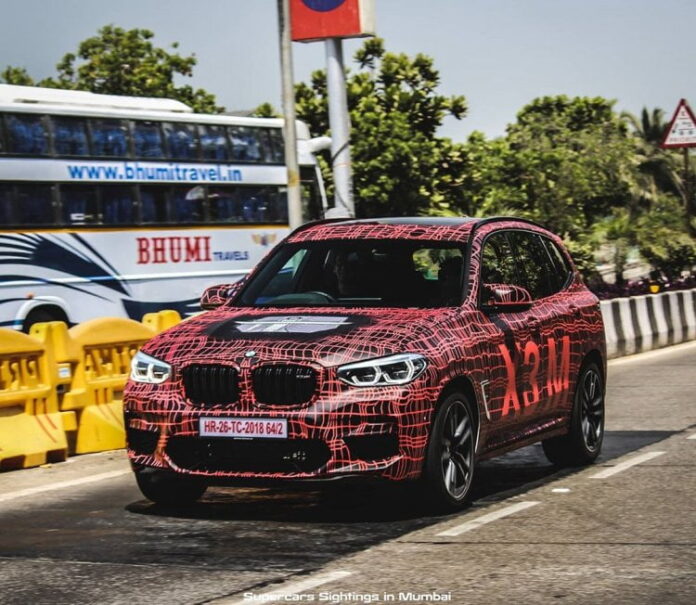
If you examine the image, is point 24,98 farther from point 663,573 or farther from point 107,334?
point 663,573

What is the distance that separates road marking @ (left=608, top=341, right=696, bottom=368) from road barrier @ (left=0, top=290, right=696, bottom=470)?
899cm

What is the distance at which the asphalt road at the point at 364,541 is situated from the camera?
623cm

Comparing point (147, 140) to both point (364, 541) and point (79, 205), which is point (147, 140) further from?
point (364, 541)

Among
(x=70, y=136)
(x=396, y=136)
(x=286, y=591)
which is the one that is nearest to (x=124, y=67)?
(x=396, y=136)

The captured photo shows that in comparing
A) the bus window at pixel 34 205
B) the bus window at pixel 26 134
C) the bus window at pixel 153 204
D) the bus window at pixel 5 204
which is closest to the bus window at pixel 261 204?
the bus window at pixel 153 204

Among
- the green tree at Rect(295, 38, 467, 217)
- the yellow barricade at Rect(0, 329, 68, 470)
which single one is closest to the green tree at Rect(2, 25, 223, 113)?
the green tree at Rect(295, 38, 467, 217)

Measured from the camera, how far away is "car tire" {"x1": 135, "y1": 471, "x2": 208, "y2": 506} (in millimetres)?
8492

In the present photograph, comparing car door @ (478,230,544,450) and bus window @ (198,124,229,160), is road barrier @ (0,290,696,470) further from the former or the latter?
bus window @ (198,124,229,160)

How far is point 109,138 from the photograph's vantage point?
25031 mm

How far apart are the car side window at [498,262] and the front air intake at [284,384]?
1740 mm

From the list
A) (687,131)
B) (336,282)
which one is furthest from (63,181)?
(336,282)

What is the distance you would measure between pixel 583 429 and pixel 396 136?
118 ft

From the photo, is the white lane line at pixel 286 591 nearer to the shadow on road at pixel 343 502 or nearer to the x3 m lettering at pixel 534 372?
the shadow on road at pixel 343 502

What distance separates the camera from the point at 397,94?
48500mm
